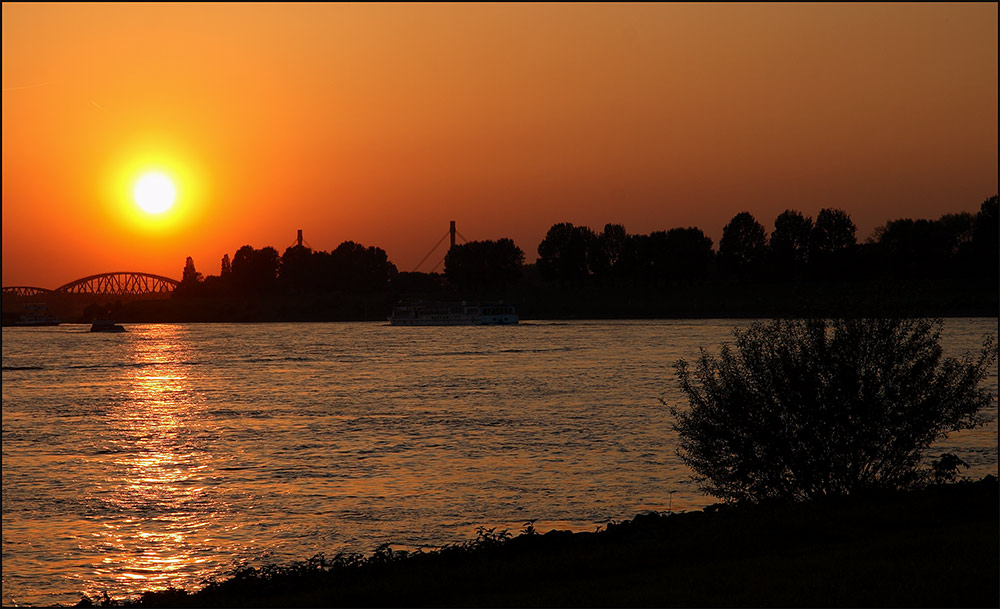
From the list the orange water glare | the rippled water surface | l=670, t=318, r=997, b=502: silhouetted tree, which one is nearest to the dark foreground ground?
l=670, t=318, r=997, b=502: silhouetted tree

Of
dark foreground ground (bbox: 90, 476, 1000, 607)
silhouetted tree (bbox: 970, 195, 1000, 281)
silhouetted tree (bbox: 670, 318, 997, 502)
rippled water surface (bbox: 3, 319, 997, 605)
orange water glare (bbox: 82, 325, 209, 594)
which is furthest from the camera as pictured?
silhouetted tree (bbox: 970, 195, 1000, 281)

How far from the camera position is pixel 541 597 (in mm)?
14086

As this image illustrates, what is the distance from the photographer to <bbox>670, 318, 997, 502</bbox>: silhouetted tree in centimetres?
2361

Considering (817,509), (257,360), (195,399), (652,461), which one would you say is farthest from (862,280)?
(817,509)

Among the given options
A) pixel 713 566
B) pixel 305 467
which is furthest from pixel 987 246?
pixel 713 566

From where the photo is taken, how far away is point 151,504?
92.7 ft

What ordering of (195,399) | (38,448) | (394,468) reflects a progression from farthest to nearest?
(195,399) → (38,448) → (394,468)

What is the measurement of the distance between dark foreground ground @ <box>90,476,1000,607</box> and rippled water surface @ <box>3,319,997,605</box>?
433cm

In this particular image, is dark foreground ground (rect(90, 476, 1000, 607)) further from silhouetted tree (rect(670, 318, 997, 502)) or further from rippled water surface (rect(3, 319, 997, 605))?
rippled water surface (rect(3, 319, 997, 605))

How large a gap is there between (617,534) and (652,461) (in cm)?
1417

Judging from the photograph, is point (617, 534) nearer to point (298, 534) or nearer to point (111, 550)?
point (298, 534)

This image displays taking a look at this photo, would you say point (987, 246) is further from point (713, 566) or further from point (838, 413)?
point (713, 566)

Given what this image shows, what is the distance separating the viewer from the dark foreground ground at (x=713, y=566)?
13.3m

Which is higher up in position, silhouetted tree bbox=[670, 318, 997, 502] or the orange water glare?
silhouetted tree bbox=[670, 318, 997, 502]
